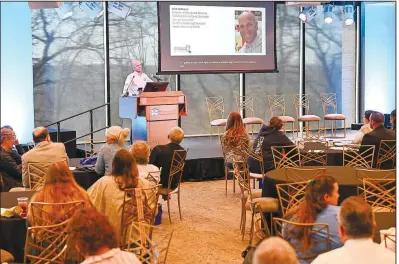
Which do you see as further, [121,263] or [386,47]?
[386,47]

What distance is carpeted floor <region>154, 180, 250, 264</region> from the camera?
642 centimetres

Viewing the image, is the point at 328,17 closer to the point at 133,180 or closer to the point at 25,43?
the point at 25,43

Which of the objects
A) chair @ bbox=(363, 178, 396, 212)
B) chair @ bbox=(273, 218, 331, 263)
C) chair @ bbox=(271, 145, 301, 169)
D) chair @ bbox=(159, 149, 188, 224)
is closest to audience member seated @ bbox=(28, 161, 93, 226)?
chair @ bbox=(273, 218, 331, 263)

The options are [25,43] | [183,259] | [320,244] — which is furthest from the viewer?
[25,43]

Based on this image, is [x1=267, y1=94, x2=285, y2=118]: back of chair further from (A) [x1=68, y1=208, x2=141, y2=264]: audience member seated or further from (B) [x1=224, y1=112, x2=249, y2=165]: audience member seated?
(A) [x1=68, y1=208, x2=141, y2=264]: audience member seated

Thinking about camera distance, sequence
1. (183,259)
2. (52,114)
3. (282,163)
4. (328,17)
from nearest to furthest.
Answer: (183,259) → (282,163) → (52,114) → (328,17)

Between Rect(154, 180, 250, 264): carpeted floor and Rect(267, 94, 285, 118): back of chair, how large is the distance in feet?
16.2

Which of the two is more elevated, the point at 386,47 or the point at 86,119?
the point at 386,47

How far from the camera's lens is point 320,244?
4.21 meters

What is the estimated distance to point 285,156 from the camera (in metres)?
7.61

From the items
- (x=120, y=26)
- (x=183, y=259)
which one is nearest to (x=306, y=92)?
(x=120, y=26)

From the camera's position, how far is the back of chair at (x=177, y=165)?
761cm

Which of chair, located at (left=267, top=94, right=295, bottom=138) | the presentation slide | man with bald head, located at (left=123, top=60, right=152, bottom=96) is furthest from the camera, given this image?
chair, located at (left=267, top=94, right=295, bottom=138)

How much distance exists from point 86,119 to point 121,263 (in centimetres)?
1037
